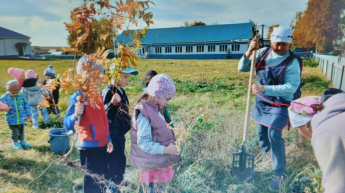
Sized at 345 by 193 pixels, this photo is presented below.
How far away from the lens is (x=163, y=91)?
5.89 feet

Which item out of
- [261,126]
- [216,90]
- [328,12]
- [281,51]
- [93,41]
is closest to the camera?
[93,41]

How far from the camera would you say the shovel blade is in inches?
106

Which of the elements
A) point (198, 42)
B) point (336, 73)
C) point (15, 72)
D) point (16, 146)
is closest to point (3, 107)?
point (16, 146)

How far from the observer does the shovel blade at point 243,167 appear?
2686mm

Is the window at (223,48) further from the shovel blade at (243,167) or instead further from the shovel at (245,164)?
the shovel blade at (243,167)

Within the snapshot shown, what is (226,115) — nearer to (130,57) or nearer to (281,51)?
(281,51)

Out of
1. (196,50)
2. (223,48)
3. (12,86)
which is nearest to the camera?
(12,86)

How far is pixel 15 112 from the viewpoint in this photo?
382 cm

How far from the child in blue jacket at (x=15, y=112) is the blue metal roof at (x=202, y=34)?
21.8 metres

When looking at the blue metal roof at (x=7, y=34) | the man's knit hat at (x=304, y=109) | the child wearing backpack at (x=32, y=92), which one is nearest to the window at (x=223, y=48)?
the blue metal roof at (x=7, y=34)

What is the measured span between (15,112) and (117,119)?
7.78 feet

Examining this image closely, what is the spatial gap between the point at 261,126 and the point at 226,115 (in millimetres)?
1281

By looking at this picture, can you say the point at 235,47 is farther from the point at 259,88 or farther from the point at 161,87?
the point at 161,87

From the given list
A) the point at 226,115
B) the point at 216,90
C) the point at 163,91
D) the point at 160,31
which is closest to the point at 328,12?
the point at 160,31
